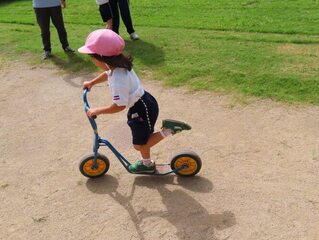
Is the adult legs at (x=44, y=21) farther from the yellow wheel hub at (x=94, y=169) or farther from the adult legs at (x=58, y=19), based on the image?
the yellow wheel hub at (x=94, y=169)

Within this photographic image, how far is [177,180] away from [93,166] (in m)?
0.82

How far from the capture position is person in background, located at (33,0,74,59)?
737 centimetres

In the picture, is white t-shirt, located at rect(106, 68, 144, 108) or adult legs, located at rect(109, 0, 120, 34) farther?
adult legs, located at rect(109, 0, 120, 34)

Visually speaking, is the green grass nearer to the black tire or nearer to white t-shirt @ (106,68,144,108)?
the black tire

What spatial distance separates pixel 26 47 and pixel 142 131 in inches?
202

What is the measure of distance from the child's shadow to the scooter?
0.08m

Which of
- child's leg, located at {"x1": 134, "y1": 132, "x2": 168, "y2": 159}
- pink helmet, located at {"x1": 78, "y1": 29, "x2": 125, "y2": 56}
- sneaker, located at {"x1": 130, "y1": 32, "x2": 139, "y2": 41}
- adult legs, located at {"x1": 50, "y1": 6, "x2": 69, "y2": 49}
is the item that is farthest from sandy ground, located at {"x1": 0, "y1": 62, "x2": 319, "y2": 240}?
sneaker, located at {"x1": 130, "y1": 32, "x2": 139, "y2": 41}

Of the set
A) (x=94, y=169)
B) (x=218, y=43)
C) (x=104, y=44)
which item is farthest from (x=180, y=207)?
(x=218, y=43)

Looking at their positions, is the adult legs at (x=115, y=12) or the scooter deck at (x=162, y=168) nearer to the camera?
the scooter deck at (x=162, y=168)

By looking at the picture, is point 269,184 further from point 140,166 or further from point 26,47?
point 26,47

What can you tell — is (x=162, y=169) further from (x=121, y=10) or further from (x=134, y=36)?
(x=121, y=10)

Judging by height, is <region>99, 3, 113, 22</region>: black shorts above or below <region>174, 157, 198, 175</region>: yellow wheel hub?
above

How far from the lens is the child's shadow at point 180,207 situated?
3518mm

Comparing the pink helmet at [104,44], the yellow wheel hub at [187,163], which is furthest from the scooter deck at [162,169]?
the pink helmet at [104,44]
